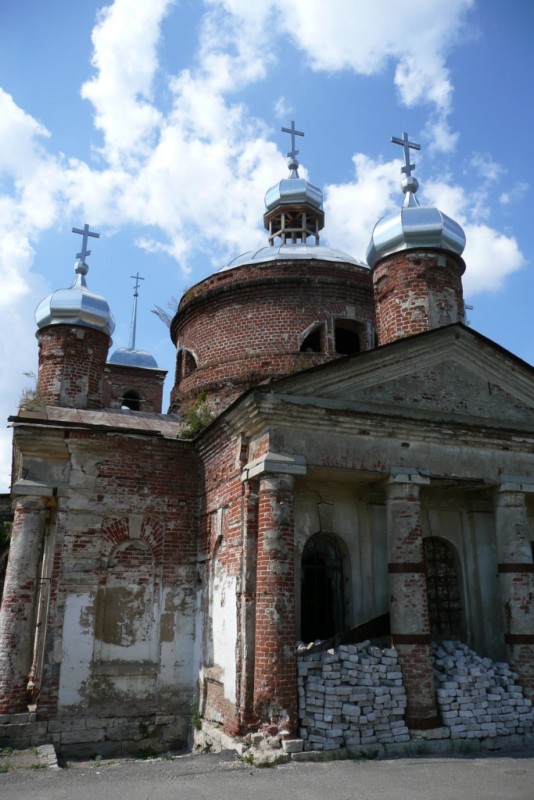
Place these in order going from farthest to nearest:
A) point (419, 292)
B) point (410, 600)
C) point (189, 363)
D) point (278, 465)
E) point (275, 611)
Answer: point (189, 363) → point (419, 292) → point (410, 600) → point (278, 465) → point (275, 611)

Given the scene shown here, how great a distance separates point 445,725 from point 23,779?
5.25m

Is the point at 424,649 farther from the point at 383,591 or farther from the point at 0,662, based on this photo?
the point at 0,662

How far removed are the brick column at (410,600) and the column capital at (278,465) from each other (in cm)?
148

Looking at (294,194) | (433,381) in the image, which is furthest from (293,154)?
(433,381)

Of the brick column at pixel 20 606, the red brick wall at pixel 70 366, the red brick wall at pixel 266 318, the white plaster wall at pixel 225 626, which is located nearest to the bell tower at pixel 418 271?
the red brick wall at pixel 266 318

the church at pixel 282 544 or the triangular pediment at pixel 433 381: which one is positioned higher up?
the triangular pediment at pixel 433 381

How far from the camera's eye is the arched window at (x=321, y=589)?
9977 mm

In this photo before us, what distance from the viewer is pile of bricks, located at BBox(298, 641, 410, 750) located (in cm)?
783

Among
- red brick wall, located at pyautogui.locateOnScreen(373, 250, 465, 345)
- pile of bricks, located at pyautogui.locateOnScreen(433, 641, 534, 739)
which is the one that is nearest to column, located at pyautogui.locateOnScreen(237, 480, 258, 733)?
pile of bricks, located at pyautogui.locateOnScreen(433, 641, 534, 739)

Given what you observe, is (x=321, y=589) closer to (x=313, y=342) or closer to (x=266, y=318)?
(x=313, y=342)

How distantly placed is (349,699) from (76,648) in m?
4.34

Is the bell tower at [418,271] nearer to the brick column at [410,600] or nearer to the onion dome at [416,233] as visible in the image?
the onion dome at [416,233]

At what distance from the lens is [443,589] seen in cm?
1070

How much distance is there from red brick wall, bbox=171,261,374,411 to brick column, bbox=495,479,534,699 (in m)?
4.85
